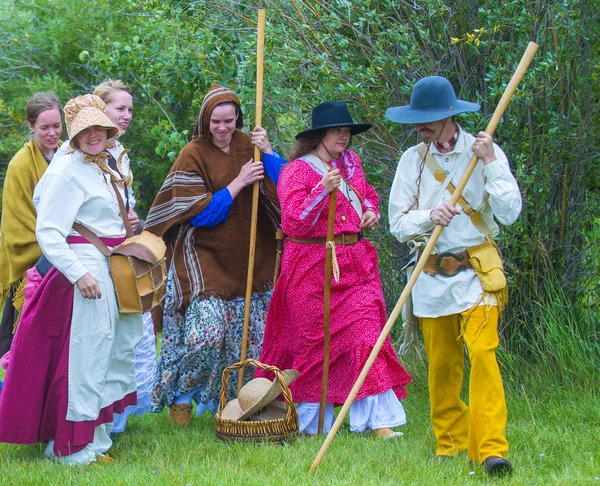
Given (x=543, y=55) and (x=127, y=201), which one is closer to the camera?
(x=127, y=201)

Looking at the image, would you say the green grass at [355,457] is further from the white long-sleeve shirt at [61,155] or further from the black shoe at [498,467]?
the white long-sleeve shirt at [61,155]

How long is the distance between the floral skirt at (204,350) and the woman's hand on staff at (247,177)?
77 cm

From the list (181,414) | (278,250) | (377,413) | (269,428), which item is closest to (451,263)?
(377,413)

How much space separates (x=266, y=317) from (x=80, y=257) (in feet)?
5.32

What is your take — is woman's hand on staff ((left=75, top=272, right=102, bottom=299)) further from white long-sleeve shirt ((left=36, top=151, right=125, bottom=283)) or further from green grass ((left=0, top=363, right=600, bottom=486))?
green grass ((left=0, top=363, right=600, bottom=486))

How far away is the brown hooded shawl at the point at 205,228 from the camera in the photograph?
659 cm

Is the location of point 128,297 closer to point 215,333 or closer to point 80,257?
point 80,257

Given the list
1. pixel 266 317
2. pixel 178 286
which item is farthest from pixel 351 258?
pixel 178 286

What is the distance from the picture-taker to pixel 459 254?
513 centimetres

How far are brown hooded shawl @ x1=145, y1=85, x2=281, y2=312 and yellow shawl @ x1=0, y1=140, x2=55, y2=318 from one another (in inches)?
33.0

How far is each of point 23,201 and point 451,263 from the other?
2842mm

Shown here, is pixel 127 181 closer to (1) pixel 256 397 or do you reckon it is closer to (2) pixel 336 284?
(2) pixel 336 284

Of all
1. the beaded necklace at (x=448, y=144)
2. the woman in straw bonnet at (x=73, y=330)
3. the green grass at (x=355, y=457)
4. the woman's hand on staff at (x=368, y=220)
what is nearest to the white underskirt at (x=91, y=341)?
the woman in straw bonnet at (x=73, y=330)

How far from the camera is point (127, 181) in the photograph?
20.1 feet
